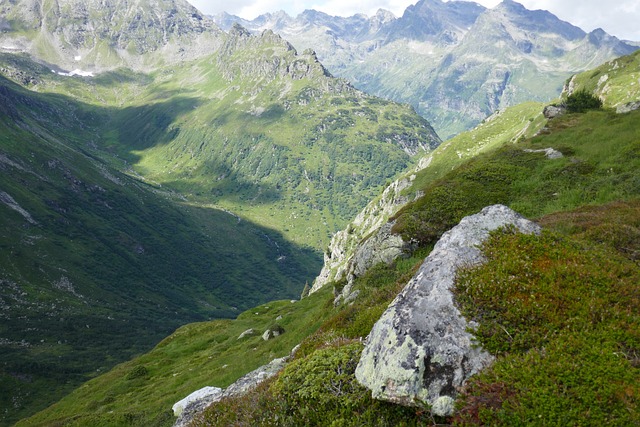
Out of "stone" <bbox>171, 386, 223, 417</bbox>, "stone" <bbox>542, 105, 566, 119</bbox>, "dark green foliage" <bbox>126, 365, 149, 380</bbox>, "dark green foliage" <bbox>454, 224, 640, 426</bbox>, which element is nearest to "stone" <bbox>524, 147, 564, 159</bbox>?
"dark green foliage" <bbox>454, 224, 640, 426</bbox>

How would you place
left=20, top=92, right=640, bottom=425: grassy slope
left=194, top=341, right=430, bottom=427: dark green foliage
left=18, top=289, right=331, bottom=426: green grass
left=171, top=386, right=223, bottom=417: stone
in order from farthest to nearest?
left=18, top=289, right=331, bottom=426: green grass, left=171, top=386, right=223, bottom=417: stone, left=194, top=341, right=430, bottom=427: dark green foliage, left=20, top=92, right=640, bottom=425: grassy slope

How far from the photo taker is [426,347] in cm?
965

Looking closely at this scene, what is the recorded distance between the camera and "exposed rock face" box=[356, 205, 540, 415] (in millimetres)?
9203

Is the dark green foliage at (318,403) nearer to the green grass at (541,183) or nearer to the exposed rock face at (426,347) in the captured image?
the exposed rock face at (426,347)

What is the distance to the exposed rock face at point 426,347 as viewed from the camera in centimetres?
920

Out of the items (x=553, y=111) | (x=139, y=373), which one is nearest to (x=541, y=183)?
(x=553, y=111)

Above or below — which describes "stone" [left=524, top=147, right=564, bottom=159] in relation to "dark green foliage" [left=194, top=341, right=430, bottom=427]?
above

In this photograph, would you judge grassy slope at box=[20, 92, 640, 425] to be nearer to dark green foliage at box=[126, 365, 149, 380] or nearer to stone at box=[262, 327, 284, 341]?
stone at box=[262, 327, 284, 341]

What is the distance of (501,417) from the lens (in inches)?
309

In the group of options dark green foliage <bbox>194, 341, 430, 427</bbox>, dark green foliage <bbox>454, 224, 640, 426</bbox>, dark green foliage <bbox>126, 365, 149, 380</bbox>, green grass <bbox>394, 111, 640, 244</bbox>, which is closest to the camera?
dark green foliage <bbox>454, 224, 640, 426</bbox>

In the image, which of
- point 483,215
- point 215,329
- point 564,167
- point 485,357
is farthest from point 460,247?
point 215,329

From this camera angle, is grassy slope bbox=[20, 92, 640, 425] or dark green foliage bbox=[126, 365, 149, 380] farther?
dark green foliage bbox=[126, 365, 149, 380]

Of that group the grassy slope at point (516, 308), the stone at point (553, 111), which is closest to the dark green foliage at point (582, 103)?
the stone at point (553, 111)

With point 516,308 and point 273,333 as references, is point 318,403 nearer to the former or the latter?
point 516,308
